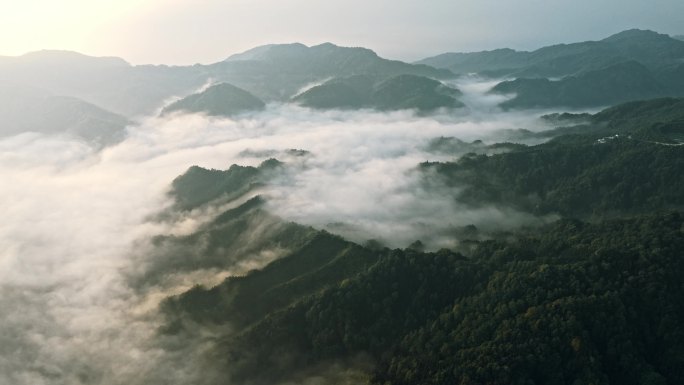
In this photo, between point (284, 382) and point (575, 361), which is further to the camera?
point (284, 382)

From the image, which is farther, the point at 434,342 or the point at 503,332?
the point at 434,342

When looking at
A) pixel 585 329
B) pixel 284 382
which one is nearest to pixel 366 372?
pixel 284 382

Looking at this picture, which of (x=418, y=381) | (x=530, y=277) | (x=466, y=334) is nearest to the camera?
(x=418, y=381)

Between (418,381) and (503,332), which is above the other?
(503,332)

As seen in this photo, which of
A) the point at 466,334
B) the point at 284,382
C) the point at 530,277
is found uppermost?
the point at 530,277

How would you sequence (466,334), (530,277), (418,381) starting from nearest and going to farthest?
(418,381) → (466,334) → (530,277)

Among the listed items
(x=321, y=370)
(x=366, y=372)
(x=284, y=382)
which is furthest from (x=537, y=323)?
(x=284, y=382)

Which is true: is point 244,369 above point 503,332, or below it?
below

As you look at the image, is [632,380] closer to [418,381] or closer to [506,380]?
[506,380]

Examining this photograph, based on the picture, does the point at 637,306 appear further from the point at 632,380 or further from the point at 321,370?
the point at 321,370
